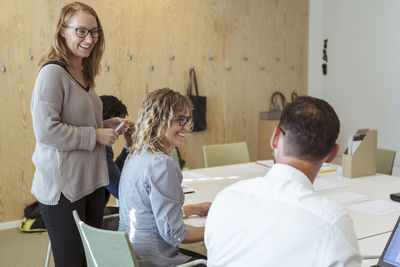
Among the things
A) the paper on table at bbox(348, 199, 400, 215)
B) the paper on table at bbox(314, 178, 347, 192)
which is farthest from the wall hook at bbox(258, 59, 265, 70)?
the paper on table at bbox(348, 199, 400, 215)

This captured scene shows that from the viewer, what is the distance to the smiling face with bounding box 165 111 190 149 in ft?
5.55

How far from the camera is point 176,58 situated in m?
4.27

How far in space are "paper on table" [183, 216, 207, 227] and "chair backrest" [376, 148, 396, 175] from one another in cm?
191

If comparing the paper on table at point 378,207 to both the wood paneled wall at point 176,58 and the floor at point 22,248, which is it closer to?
the floor at point 22,248

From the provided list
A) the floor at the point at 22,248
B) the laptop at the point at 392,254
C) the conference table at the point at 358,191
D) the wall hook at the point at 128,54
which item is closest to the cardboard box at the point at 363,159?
the conference table at the point at 358,191

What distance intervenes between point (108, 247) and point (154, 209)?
0.29 metres

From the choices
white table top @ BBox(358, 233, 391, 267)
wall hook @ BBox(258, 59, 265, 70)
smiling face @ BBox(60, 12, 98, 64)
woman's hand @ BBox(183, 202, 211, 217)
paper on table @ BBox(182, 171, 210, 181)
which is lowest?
paper on table @ BBox(182, 171, 210, 181)

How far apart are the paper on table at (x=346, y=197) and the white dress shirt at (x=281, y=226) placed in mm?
1251

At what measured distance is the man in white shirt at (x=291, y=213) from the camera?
0.84 m

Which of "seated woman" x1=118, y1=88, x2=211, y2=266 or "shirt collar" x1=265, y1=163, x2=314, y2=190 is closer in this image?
"shirt collar" x1=265, y1=163, x2=314, y2=190

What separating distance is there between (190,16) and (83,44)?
2.75 m

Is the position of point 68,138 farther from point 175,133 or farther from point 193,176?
point 193,176

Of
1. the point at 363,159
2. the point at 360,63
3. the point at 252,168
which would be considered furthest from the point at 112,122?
the point at 360,63

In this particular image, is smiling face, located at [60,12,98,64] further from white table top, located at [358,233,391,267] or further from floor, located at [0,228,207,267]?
floor, located at [0,228,207,267]
